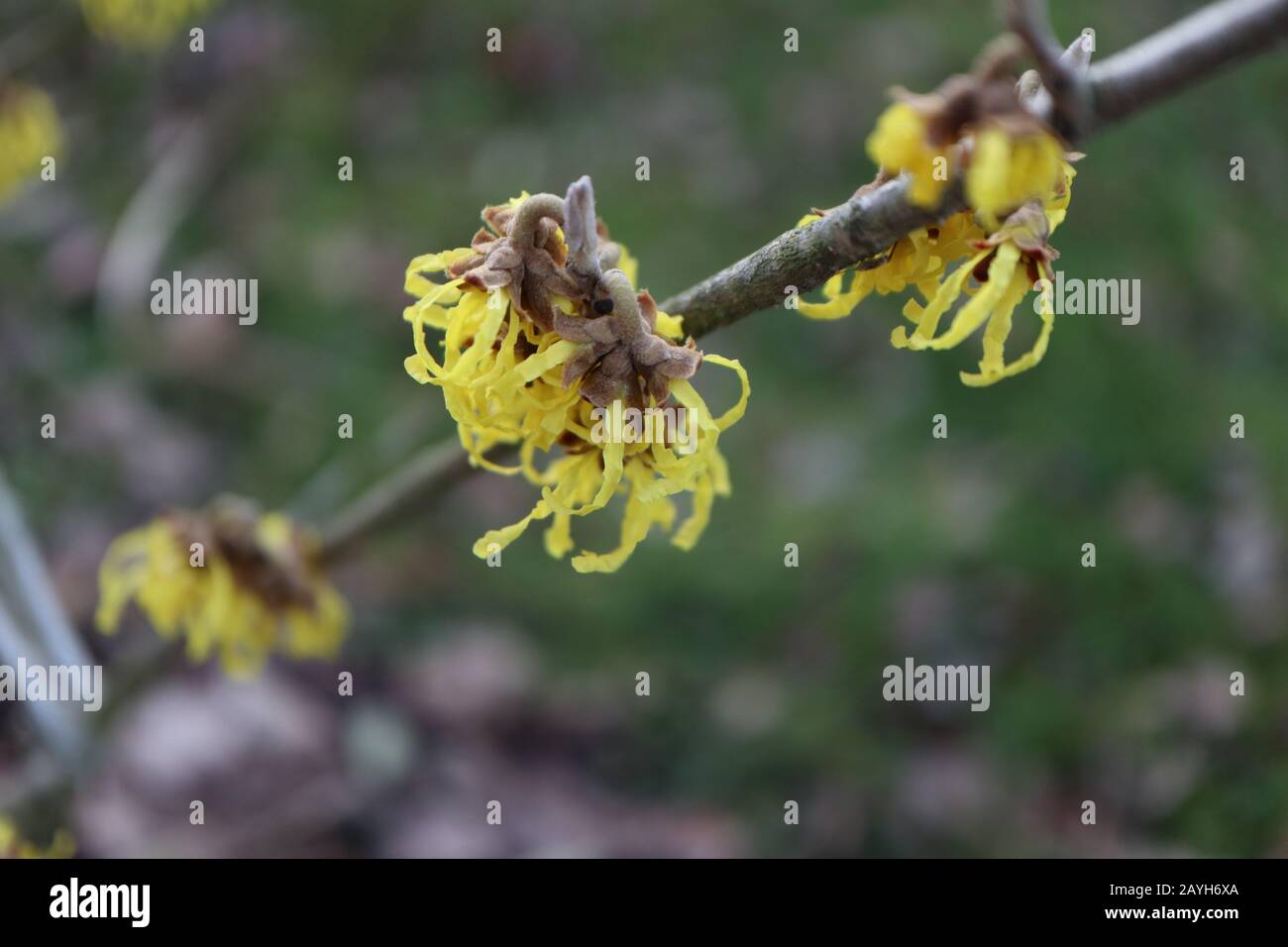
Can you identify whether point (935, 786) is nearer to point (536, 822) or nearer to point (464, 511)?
point (536, 822)

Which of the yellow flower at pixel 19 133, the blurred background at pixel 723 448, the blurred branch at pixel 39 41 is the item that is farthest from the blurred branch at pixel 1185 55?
the yellow flower at pixel 19 133

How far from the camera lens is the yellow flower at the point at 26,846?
148cm

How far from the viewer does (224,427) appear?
285 centimetres

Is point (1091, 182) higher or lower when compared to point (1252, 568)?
→ higher

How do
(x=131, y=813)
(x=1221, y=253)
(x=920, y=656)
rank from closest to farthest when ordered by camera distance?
(x=131, y=813) → (x=920, y=656) → (x=1221, y=253)

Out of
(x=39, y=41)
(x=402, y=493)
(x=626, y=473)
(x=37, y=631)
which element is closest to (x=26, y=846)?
(x=37, y=631)

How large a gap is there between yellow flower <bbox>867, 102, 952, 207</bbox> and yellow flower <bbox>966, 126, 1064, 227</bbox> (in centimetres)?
2

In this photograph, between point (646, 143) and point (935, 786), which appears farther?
point (646, 143)

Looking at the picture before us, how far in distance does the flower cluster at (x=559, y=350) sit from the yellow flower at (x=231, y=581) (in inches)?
23.6

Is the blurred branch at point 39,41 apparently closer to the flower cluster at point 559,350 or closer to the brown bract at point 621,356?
the flower cluster at point 559,350

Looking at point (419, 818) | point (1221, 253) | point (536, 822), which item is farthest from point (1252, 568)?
point (419, 818)

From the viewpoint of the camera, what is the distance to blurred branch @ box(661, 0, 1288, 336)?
2.30 feet
